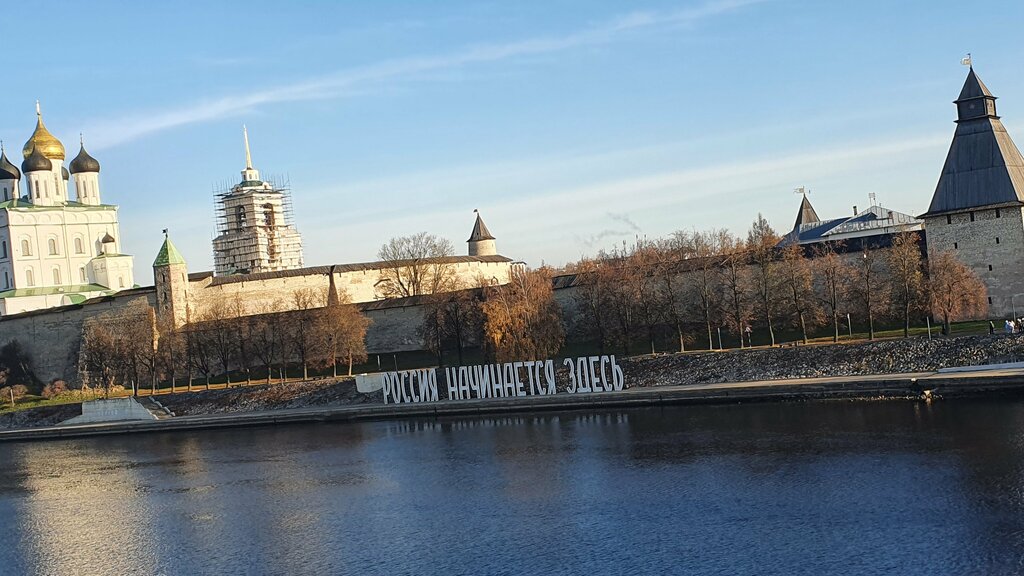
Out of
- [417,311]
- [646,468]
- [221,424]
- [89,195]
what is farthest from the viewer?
[89,195]

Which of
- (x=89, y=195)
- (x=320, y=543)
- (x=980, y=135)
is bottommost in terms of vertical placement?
(x=320, y=543)

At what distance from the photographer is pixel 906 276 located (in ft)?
118

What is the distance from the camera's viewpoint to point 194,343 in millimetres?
51375

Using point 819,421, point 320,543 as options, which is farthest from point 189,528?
point 819,421

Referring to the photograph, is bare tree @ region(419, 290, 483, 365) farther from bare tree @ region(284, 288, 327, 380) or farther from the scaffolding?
the scaffolding

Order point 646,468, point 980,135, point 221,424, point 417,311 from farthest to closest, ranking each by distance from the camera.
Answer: point 417,311 < point 221,424 < point 980,135 < point 646,468

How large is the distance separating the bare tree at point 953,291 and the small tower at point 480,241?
4717 centimetres

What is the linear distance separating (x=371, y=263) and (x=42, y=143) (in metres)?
23.8

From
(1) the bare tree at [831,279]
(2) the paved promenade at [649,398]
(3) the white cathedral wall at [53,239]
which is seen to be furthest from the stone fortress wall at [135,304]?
(1) the bare tree at [831,279]

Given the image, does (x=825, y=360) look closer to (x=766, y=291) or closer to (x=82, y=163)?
(x=766, y=291)

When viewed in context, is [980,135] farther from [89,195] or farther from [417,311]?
[89,195]

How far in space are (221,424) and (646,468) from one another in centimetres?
2191

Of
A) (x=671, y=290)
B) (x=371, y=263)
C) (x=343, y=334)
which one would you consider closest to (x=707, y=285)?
(x=671, y=290)

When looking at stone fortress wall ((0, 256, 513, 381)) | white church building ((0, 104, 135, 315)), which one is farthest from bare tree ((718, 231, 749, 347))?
white church building ((0, 104, 135, 315))
